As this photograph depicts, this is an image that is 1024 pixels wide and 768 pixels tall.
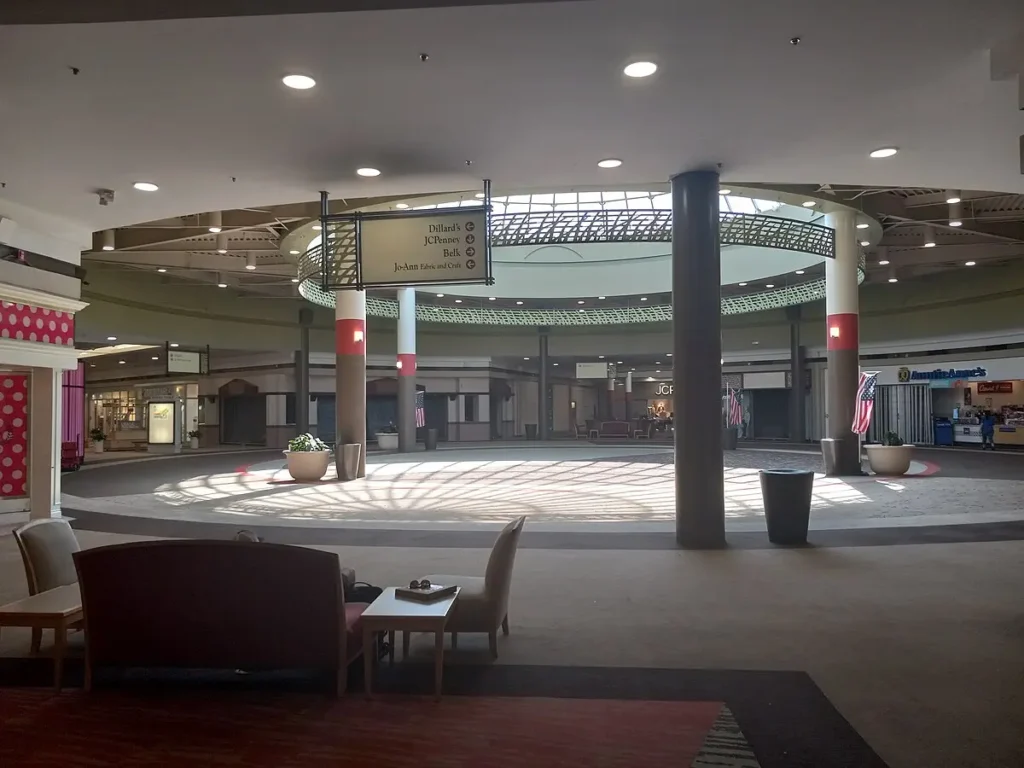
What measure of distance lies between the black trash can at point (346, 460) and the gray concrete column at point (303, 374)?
1384cm

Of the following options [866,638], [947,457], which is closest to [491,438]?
[947,457]

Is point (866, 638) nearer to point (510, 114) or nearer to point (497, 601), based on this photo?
point (497, 601)

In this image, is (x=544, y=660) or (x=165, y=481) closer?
(x=544, y=660)

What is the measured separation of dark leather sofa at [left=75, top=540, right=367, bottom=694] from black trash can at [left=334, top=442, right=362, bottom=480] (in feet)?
38.5

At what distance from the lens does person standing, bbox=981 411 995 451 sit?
23516 millimetres

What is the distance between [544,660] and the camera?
4.63 metres

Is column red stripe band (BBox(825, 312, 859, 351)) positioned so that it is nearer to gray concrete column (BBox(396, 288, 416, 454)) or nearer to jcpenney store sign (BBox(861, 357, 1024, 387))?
jcpenney store sign (BBox(861, 357, 1024, 387))

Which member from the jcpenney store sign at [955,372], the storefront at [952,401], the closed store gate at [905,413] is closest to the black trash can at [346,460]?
the storefront at [952,401]

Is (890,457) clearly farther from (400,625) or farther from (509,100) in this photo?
(400,625)

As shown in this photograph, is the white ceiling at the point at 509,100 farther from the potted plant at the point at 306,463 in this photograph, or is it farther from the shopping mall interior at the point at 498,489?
the potted plant at the point at 306,463

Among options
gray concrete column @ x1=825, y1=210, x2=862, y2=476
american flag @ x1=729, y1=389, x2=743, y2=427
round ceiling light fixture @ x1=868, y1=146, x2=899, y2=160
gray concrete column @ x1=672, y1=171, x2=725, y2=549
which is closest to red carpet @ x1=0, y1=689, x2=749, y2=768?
gray concrete column @ x1=672, y1=171, x2=725, y2=549

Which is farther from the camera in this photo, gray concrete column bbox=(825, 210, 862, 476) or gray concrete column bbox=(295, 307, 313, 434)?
gray concrete column bbox=(295, 307, 313, 434)

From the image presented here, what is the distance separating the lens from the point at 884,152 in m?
6.92

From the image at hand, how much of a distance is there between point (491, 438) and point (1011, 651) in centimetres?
3006
